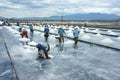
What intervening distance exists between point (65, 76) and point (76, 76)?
0.50 metres

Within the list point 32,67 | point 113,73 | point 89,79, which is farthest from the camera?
point 32,67

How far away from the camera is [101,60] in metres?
14.2

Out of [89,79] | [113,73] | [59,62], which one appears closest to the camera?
[89,79]

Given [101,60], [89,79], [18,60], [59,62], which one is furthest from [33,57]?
[89,79]

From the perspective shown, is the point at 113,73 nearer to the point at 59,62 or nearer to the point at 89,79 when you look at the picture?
the point at 89,79

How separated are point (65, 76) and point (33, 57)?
193 inches

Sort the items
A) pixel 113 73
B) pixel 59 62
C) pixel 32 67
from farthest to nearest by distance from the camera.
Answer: pixel 59 62 < pixel 32 67 < pixel 113 73

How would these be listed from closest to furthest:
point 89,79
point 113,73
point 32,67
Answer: point 89,79 < point 113,73 < point 32,67

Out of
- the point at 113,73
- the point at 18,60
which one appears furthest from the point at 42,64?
the point at 113,73

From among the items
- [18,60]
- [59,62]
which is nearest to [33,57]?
[18,60]

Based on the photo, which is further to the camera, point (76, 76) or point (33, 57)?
point (33, 57)

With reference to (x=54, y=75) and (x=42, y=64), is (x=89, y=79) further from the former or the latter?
(x=42, y=64)

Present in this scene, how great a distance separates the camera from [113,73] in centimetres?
1113

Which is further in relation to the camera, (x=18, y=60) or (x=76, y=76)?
(x=18, y=60)
